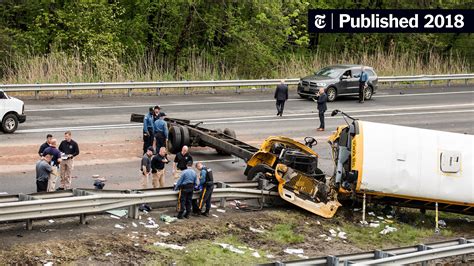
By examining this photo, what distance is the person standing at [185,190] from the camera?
16.6m

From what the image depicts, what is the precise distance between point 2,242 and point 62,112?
15027 mm

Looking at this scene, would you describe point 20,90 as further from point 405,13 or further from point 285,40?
point 405,13

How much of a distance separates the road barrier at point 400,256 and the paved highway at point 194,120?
24.0 feet

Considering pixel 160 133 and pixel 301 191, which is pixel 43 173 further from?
pixel 301 191

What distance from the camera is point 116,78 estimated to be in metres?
36.6

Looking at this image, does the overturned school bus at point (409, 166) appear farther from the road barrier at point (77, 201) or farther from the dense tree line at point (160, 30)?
the dense tree line at point (160, 30)

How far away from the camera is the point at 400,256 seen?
44.1 feet

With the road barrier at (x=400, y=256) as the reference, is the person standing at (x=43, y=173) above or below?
above

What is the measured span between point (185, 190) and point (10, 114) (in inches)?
393

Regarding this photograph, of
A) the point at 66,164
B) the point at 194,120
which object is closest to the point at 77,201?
the point at 66,164

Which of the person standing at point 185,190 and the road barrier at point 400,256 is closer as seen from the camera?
the road barrier at point 400,256

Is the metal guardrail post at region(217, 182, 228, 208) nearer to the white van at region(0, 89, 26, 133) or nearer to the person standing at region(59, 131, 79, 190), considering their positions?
the person standing at region(59, 131, 79, 190)

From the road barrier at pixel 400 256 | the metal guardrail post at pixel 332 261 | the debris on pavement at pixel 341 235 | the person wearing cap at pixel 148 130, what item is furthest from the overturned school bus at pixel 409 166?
the person wearing cap at pixel 148 130

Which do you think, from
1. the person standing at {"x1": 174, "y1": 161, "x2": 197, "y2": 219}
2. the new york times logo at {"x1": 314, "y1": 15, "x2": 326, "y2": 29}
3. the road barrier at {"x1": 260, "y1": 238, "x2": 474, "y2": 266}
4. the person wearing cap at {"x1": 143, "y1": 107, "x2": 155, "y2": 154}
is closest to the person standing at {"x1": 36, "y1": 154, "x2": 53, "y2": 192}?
the person standing at {"x1": 174, "y1": 161, "x2": 197, "y2": 219}
